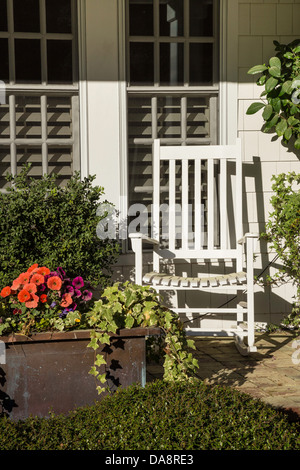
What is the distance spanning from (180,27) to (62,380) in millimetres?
2811

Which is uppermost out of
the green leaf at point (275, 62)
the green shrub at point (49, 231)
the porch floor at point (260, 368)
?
the green leaf at point (275, 62)

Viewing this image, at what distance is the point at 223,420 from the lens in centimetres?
199

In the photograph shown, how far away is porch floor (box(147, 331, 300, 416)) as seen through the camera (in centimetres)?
327

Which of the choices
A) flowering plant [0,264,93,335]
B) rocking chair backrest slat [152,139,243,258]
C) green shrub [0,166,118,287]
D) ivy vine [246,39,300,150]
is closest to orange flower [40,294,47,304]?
flowering plant [0,264,93,335]

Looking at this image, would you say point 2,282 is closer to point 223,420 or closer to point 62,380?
point 62,380

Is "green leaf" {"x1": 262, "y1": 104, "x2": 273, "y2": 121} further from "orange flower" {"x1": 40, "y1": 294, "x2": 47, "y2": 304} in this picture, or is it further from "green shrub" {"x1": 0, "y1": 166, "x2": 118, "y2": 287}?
"orange flower" {"x1": 40, "y1": 294, "x2": 47, "y2": 304}

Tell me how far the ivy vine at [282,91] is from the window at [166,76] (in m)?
0.35

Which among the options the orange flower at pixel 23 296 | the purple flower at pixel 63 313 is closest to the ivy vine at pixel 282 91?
the purple flower at pixel 63 313

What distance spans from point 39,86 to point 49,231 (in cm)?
112

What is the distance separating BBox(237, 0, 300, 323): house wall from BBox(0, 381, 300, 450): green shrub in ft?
8.16

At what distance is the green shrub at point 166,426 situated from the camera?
74.7 inches

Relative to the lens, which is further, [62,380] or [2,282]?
[2,282]

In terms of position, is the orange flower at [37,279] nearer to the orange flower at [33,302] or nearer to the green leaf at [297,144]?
the orange flower at [33,302]
